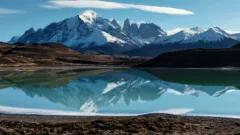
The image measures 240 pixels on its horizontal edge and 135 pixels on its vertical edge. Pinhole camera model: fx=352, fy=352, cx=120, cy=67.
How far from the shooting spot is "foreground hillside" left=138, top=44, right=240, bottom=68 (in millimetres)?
152375

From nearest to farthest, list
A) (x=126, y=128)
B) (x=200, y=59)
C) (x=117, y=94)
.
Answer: (x=126, y=128) < (x=117, y=94) < (x=200, y=59)

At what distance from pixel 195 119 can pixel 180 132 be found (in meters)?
6.95

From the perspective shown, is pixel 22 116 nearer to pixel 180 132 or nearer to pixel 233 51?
pixel 180 132

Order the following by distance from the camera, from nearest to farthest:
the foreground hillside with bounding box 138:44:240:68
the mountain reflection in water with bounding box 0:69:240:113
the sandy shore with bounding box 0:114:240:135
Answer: the sandy shore with bounding box 0:114:240:135 → the mountain reflection in water with bounding box 0:69:240:113 → the foreground hillside with bounding box 138:44:240:68

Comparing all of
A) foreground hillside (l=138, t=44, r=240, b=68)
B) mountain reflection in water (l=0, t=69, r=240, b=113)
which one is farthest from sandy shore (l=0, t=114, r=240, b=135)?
foreground hillside (l=138, t=44, r=240, b=68)

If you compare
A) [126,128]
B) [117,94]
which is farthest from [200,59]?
[126,128]

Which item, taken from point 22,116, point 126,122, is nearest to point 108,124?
point 126,122

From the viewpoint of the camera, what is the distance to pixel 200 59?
16000cm

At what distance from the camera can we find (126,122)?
2612 centimetres

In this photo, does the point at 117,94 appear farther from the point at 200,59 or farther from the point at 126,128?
the point at 200,59

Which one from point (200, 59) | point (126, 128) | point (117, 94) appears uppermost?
point (200, 59)

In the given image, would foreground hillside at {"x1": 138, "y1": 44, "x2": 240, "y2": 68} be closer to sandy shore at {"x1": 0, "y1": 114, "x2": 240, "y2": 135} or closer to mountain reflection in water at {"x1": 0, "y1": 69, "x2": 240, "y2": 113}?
mountain reflection in water at {"x1": 0, "y1": 69, "x2": 240, "y2": 113}

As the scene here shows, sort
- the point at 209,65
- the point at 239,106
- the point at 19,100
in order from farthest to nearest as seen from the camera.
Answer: the point at 209,65, the point at 19,100, the point at 239,106

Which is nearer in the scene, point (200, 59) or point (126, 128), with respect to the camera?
point (126, 128)
